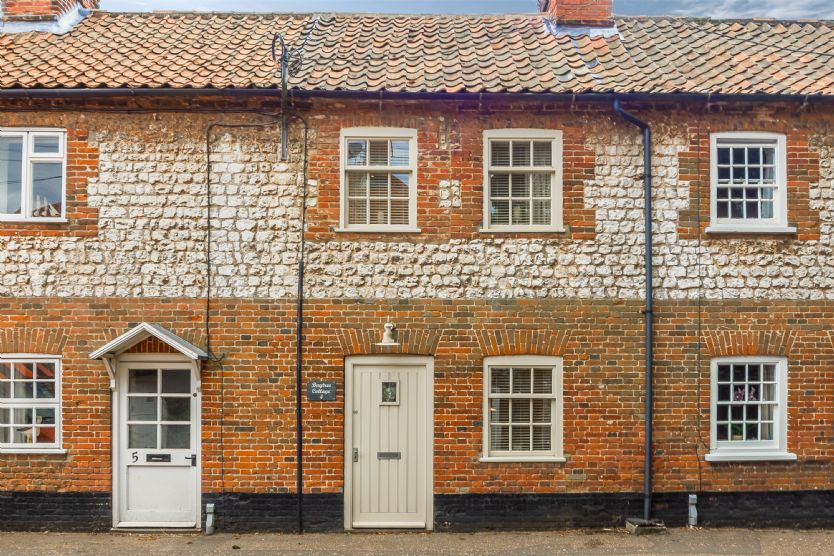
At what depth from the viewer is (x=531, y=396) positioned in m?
9.12

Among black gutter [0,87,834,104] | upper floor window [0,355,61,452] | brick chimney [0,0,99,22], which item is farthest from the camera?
brick chimney [0,0,99,22]

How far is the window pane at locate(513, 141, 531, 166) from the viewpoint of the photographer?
9320 millimetres

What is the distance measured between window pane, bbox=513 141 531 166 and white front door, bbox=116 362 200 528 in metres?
5.41

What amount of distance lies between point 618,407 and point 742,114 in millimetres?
4451

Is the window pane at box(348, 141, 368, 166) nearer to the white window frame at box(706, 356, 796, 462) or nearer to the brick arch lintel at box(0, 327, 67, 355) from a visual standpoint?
the brick arch lintel at box(0, 327, 67, 355)

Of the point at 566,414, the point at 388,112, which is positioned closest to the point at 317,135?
the point at 388,112

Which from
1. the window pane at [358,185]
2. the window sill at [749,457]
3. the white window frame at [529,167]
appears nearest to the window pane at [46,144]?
the window pane at [358,185]

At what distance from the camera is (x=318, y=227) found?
30.0 ft

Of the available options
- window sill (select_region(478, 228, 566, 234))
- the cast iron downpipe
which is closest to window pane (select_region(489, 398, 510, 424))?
the cast iron downpipe

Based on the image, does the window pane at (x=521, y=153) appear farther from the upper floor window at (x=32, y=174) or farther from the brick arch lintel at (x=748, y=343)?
the upper floor window at (x=32, y=174)

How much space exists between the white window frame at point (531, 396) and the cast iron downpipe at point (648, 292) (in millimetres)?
1175

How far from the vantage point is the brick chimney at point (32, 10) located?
11.0m

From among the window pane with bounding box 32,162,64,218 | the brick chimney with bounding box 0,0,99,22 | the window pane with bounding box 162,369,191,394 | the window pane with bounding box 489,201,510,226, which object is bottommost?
the window pane with bounding box 162,369,191,394

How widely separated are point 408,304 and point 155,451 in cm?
403
